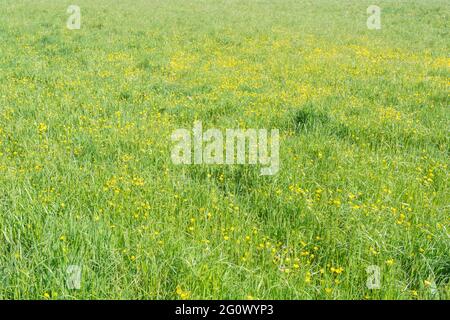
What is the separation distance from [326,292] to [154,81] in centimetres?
730

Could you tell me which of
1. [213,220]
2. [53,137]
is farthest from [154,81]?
[213,220]

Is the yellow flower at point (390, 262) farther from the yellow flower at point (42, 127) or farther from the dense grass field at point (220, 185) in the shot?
the yellow flower at point (42, 127)

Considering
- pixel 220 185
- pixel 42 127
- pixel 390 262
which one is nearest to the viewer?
pixel 390 262

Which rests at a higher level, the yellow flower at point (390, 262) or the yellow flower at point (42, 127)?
the yellow flower at point (42, 127)

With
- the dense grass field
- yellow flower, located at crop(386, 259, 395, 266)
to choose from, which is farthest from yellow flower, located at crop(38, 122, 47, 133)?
yellow flower, located at crop(386, 259, 395, 266)

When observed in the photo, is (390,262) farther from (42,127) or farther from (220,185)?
(42,127)

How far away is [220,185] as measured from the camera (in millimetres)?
4688

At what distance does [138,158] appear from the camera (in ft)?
16.6

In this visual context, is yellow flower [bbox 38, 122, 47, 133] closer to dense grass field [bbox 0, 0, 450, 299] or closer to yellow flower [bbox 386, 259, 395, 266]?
dense grass field [bbox 0, 0, 450, 299]

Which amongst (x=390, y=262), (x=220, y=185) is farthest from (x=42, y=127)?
(x=390, y=262)

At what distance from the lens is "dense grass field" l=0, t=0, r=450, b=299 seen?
10.1 feet

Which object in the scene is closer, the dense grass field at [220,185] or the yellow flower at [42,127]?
the dense grass field at [220,185]

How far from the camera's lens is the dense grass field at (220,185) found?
308 centimetres

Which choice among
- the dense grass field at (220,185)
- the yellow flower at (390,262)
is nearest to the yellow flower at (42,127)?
the dense grass field at (220,185)
